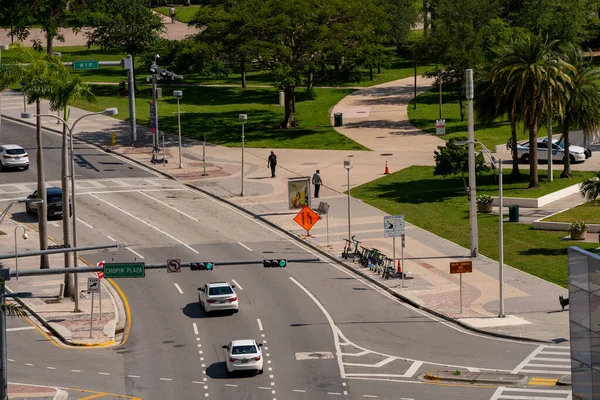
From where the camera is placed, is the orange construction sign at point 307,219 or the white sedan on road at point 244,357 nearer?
the white sedan on road at point 244,357

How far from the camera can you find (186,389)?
140 feet

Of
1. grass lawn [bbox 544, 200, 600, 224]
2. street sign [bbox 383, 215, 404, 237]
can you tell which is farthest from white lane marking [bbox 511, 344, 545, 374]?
grass lawn [bbox 544, 200, 600, 224]

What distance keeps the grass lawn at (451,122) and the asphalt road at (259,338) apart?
3071 centimetres

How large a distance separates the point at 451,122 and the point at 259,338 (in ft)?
180

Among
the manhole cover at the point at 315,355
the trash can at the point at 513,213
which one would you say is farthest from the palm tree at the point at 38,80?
the trash can at the point at 513,213

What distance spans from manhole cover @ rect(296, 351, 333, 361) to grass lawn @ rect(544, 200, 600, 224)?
2589 centimetres

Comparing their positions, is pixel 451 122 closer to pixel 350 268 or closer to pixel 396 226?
pixel 350 268

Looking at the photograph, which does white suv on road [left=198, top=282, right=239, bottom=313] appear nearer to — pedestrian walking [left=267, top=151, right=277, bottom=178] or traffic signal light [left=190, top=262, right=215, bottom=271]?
traffic signal light [left=190, top=262, right=215, bottom=271]

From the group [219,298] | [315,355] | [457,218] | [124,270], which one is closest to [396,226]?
[219,298]

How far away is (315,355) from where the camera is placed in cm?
4656

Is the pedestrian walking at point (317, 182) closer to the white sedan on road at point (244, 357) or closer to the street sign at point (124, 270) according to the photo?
the white sedan on road at point (244, 357)

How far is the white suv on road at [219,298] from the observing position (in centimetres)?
5184

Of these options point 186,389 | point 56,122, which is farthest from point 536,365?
point 56,122

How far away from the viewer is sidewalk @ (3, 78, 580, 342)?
53188mm
